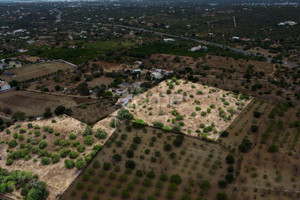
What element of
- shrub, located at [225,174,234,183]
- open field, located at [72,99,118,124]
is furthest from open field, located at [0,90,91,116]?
shrub, located at [225,174,234,183]

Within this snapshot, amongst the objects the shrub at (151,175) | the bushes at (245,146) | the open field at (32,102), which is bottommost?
the open field at (32,102)

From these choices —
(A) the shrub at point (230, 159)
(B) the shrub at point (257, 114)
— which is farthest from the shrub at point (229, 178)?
(B) the shrub at point (257, 114)

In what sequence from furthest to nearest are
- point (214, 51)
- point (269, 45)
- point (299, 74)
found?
point (269, 45) → point (214, 51) → point (299, 74)

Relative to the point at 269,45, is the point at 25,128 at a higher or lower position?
lower

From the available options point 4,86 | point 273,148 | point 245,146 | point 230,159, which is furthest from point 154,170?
point 4,86

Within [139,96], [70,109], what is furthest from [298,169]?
[70,109]

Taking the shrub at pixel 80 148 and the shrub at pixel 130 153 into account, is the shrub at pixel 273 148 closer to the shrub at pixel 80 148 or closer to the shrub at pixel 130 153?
the shrub at pixel 130 153

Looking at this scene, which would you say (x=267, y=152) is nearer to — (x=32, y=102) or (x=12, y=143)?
(x=12, y=143)

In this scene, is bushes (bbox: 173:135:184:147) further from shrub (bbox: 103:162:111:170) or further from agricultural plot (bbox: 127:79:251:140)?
shrub (bbox: 103:162:111:170)

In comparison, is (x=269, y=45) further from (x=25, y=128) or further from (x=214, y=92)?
(x=25, y=128)
